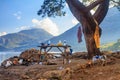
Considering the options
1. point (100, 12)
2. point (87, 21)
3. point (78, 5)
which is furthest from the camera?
point (100, 12)

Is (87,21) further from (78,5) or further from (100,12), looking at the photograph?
(100,12)

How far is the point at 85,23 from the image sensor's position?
2336 cm

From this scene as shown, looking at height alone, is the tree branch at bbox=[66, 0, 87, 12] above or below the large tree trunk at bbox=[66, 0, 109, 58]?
above

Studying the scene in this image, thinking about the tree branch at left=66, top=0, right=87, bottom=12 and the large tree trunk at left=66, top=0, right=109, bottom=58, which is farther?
the large tree trunk at left=66, top=0, right=109, bottom=58

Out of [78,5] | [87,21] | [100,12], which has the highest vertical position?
[78,5]

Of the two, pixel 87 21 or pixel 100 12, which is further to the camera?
pixel 100 12

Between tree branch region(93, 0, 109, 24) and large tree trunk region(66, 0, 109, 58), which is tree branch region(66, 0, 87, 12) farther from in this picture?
tree branch region(93, 0, 109, 24)

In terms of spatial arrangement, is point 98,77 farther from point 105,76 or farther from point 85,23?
point 85,23

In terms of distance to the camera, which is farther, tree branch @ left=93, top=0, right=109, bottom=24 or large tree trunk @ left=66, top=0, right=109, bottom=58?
tree branch @ left=93, top=0, right=109, bottom=24

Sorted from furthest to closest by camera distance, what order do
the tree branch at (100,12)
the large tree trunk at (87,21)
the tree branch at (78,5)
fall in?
1. the tree branch at (100,12)
2. the large tree trunk at (87,21)
3. the tree branch at (78,5)

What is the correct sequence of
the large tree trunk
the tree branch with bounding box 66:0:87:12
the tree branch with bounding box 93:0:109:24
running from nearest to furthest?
the tree branch with bounding box 66:0:87:12 < the large tree trunk < the tree branch with bounding box 93:0:109:24

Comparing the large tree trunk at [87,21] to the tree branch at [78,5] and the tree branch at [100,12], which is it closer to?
the tree branch at [78,5]

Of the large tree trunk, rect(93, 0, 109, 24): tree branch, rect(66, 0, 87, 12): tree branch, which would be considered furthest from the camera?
rect(93, 0, 109, 24): tree branch

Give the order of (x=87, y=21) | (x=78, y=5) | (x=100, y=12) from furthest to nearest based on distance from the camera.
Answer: (x=100, y=12) < (x=87, y=21) < (x=78, y=5)
